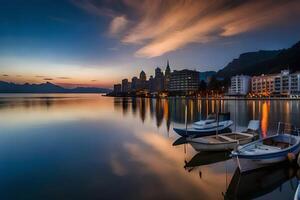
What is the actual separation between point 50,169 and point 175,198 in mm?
9418

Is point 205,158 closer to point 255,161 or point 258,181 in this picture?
point 255,161

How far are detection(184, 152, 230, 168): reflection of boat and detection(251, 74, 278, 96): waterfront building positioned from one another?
14301cm

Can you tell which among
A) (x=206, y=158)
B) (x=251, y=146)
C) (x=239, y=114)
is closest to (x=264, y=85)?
(x=239, y=114)

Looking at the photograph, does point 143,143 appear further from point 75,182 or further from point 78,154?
point 75,182

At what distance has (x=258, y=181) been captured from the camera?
12.5 meters

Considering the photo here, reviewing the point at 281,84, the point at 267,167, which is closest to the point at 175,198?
the point at 267,167

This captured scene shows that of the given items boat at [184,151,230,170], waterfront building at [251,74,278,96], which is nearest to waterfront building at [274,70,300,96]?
waterfront building at [251,74,278,96]

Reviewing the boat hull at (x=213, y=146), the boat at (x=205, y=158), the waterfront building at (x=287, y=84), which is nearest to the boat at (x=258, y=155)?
the boat hull at (x=213, y=146)

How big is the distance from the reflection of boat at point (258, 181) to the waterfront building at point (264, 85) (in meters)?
145

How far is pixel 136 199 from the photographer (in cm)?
1091

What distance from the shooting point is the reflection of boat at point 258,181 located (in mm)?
11406

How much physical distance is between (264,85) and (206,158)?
498 ft

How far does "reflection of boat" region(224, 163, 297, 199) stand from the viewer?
11406 millimetres

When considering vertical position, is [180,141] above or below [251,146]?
below
